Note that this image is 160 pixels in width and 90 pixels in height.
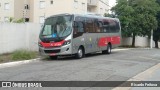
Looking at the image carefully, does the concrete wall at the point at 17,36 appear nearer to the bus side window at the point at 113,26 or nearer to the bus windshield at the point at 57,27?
the bus windshield at the point at 57,27

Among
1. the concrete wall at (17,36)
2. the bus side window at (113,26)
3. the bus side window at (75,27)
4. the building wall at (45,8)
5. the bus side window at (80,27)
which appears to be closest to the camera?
the bus side window at (75,27)

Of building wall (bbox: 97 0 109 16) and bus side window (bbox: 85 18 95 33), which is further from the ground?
building wall (bbox: 97 0 109 16)

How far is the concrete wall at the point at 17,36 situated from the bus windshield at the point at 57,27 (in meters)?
2.50

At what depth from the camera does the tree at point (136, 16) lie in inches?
1848

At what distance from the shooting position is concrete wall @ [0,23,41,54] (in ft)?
76.2

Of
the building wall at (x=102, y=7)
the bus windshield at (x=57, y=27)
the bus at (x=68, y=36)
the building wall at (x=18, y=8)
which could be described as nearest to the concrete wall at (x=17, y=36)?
the bus at (x=68, y=36)

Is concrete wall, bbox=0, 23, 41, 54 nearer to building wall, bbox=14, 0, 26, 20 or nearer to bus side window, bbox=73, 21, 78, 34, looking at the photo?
bus side window, bbox=73, 21, 78, 34

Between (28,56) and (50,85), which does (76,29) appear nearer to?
(28,56)

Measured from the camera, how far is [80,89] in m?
11.0

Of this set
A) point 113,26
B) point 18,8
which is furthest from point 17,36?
point 18,8

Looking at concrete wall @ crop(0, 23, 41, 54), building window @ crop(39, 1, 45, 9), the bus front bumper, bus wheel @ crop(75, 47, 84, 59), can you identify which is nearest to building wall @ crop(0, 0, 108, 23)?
building window @ crop(39, 1, 45, 9)

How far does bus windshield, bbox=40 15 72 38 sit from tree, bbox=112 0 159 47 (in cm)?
2438

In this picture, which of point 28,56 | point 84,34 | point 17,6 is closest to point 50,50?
point 28,56

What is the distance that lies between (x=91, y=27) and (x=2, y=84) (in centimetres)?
1467
